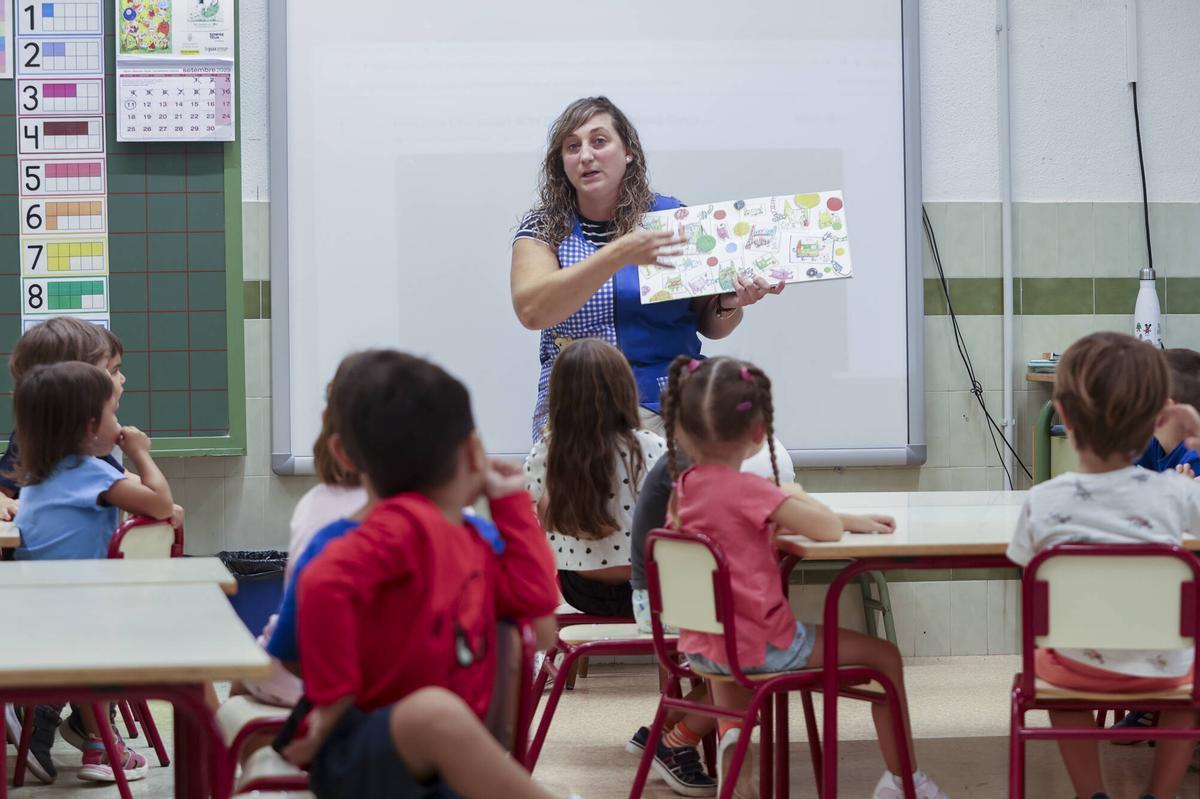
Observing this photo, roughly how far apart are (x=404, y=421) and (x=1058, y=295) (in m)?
3.77

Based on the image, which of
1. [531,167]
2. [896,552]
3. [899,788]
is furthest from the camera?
[531,167]

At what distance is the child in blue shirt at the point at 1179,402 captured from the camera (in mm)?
2821

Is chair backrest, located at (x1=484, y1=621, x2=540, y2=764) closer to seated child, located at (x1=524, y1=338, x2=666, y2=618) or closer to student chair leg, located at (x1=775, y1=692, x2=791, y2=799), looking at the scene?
student chair leg, located at (x1=775, y1=692, x2=791, y2=799)

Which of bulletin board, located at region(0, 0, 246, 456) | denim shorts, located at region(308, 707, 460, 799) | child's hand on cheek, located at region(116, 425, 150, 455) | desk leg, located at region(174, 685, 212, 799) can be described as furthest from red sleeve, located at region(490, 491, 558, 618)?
bulletin board, located at region(0, 0, 246, 456)

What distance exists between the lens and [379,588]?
1.62m

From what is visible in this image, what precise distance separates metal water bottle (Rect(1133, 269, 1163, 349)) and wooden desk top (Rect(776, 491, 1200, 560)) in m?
1.73

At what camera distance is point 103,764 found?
131 inches

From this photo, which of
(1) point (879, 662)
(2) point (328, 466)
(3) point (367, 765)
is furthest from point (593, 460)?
(3) point (367, 765)

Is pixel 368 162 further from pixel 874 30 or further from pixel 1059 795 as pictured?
pixel 1059 795

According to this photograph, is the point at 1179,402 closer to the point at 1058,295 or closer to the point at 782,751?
the point at 782,751

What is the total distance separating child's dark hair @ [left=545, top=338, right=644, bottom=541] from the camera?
303cm

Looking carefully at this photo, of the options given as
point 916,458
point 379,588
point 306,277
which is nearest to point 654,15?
point 306,277

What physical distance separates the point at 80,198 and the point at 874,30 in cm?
270

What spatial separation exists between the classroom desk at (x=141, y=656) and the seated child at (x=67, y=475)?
3.19 feet
